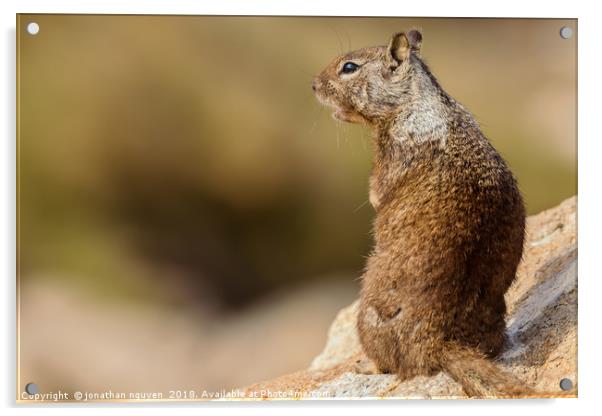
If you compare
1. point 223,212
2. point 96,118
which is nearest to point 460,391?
point 223,212

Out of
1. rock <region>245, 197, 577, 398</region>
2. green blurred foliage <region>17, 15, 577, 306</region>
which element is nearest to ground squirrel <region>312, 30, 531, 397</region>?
rock <region>245, 197, 577, 398</region>

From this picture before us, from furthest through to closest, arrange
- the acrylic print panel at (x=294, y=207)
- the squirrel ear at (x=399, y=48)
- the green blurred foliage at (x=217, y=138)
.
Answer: the green blurred foliage at (x=217, y=138) → the squirrel ear at (x=399, y=48) → the acrylic print panel at (x=294, y=207)

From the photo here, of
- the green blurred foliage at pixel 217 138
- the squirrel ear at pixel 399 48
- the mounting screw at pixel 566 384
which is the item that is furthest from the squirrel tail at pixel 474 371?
the squirrel ear at pixel 399 48

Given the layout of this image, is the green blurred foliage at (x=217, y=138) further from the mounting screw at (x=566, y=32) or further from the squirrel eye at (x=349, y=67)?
the squirrel eye at (x=349, y=67)

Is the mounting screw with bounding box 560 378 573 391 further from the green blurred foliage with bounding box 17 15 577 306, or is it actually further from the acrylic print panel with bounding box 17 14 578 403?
the green blurred foliage with bounding box 17 15 577 306

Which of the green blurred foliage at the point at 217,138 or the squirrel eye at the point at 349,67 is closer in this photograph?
the squirrel eye at the point at 349,67

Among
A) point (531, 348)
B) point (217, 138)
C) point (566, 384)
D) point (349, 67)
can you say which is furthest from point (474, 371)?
point (217, 138)

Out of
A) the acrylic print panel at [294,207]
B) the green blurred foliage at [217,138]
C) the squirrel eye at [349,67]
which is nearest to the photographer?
the acrylic print panel at [294,207]

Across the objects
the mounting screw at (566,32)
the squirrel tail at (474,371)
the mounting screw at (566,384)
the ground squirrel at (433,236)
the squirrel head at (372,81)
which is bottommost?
the mounting screw at (566,384)

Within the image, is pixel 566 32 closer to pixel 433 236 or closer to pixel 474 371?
pixel 433 236
